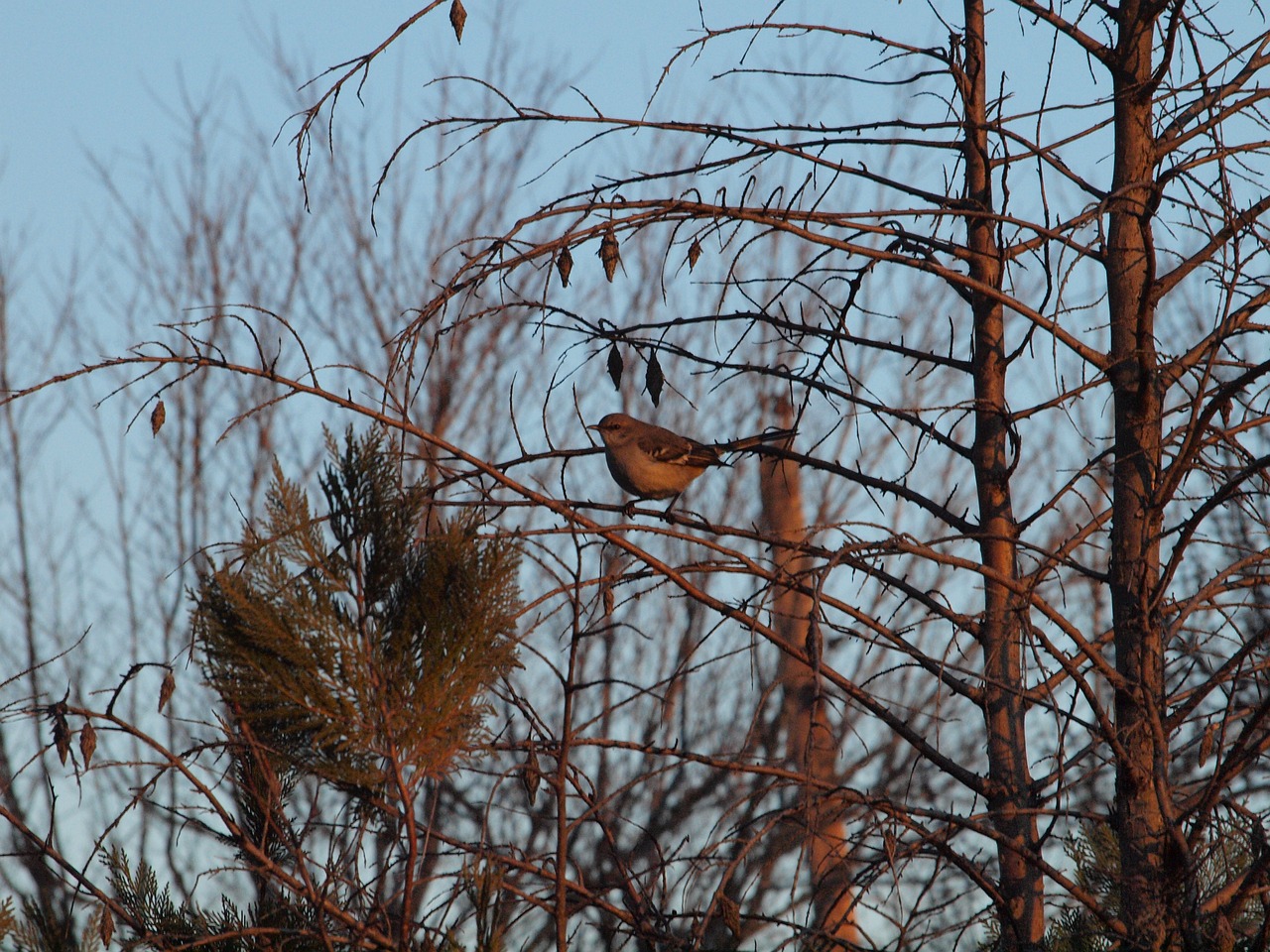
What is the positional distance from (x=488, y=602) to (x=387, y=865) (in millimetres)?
608

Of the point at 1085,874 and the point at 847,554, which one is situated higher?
the point at 847,554

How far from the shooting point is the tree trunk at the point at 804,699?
238cm

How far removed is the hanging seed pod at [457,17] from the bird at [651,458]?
3.08m

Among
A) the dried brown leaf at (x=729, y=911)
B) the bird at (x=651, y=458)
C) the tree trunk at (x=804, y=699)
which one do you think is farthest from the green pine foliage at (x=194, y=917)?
the bird at (x=651, y=458)

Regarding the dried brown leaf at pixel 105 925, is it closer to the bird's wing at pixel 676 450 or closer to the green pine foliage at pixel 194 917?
the green pine foliage at pixel 194 917

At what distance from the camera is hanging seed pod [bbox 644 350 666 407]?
335cm

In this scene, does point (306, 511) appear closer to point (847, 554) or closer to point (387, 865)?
point (387, 865)

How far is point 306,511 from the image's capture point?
2.62m

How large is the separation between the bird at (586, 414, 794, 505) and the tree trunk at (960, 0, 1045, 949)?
231 cm

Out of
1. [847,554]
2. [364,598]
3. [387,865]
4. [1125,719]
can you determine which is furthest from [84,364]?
[1125,719]

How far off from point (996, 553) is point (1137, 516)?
36cm

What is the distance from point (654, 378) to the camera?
11.1 feet

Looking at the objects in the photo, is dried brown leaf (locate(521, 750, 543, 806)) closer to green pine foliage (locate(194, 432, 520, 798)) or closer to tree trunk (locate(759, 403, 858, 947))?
green pine foliage (locate(194, 432, 520, 798))

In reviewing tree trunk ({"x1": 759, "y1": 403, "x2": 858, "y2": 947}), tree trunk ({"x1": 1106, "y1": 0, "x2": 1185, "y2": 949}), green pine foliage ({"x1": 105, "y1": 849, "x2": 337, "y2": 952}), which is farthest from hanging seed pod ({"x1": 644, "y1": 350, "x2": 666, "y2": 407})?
green pine foliage ({"x1": 105, "y1": 849, "x2": 337, "y2": 952})
